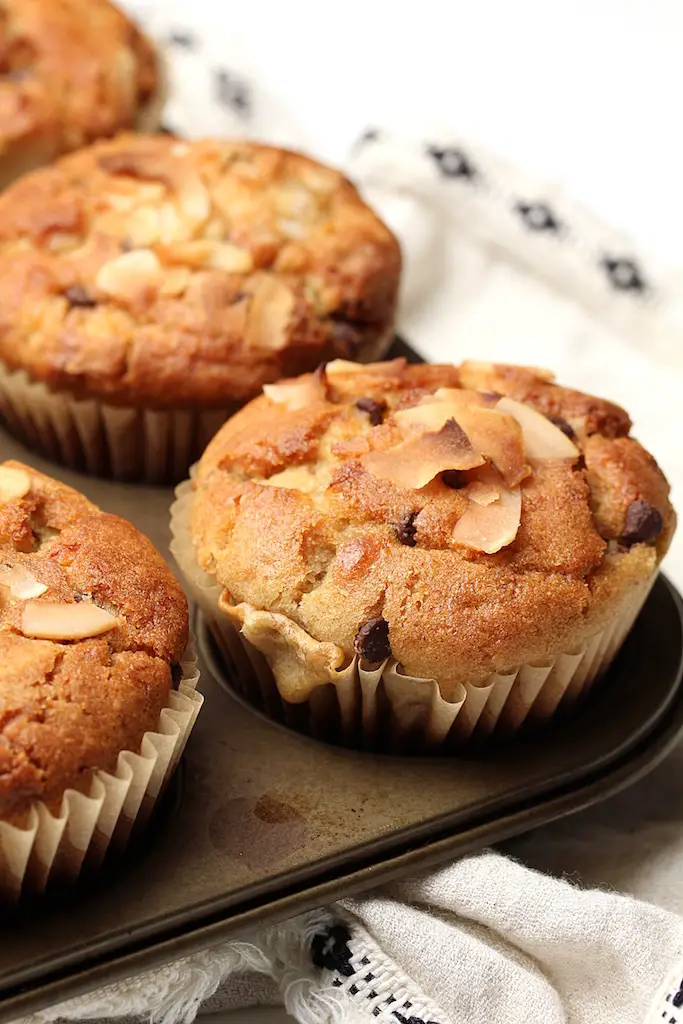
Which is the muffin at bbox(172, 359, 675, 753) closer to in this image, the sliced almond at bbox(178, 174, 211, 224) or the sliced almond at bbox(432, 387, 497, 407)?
the sliced almond at bbox(432, 387, 497, 407)

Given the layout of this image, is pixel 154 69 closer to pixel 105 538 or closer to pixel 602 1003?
pixel 105 538

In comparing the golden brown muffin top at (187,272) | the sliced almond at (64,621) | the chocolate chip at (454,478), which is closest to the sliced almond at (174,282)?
the golden brown muffin top at (187,272)

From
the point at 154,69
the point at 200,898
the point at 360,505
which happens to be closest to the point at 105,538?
the point at 360,505

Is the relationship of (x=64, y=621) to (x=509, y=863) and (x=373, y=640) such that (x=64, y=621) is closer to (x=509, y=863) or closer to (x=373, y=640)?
(x=373, y=640)

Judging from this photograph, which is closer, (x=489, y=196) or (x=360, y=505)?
(x=360, y=505)

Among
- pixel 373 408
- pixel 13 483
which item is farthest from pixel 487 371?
pixel 13 483

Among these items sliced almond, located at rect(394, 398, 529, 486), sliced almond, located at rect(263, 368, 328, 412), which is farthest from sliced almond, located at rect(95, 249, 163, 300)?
sliced almond, located at rect(394, 398, 529, 486)
